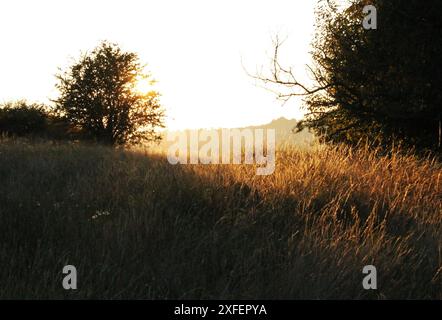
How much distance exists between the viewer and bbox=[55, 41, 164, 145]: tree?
1051 inches

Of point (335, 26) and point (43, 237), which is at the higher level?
point (335, 26)

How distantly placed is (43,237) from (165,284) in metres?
1.64

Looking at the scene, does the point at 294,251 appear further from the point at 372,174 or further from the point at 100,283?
the point at 372,174

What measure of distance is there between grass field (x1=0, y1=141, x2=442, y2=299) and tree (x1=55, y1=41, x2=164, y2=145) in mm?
19543

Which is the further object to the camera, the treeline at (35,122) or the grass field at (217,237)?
the treeline at (35,122)

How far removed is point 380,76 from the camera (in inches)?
559

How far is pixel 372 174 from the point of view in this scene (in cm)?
795

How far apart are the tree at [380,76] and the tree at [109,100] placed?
1311cm

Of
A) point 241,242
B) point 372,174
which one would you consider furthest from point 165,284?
point 372,174

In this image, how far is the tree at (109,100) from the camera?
26703 millimetres

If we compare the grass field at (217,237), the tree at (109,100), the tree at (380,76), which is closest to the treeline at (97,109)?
the tree at (109,100)

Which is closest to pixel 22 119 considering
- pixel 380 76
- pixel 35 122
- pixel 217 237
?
pixel 35 122

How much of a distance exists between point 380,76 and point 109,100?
54.4ft
